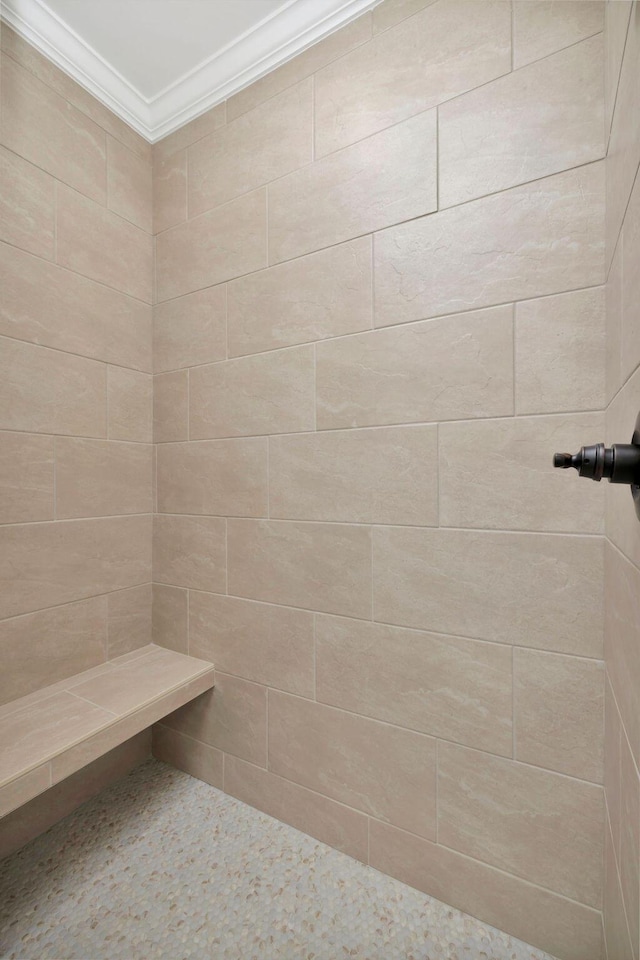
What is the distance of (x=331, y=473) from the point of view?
4.21 feet

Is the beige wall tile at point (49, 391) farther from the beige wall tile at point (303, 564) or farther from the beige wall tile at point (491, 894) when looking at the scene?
the beige wall tile at point (491, 894)

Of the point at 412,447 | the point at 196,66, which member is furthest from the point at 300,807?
the point at 196,66

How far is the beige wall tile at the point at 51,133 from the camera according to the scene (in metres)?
1.30

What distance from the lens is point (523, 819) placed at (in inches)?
40.9

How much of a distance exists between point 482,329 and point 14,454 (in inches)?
50.6

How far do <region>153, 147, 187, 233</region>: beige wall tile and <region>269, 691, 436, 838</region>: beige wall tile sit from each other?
1.63 meters

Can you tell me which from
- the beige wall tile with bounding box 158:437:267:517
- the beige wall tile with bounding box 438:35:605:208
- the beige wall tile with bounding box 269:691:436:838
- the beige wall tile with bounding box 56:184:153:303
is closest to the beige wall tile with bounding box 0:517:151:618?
the beige wall tile with bounding box 158:437:267:517

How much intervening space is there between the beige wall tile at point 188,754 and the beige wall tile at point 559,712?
986 millimetres

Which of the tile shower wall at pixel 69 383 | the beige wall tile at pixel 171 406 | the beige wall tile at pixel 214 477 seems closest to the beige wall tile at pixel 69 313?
the tile shower wall at pixel 69 383

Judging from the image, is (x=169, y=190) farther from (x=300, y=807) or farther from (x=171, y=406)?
(x=300, y=807)

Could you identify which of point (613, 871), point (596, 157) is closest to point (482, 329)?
point (596, 157)

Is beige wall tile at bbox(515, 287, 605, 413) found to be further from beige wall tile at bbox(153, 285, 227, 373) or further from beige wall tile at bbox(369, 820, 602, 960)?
beige wall tile at bbox(369, 820, 602, 960)

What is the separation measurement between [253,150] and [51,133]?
0.60 meters

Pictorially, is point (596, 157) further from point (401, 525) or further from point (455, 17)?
point (401, 525)
